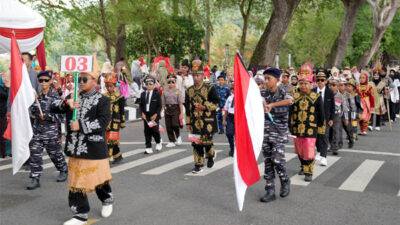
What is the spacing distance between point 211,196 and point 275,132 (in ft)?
4.41

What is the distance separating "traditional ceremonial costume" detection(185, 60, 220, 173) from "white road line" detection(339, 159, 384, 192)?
2.58 m

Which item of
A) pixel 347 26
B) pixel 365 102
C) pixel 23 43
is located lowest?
pixel 365 102

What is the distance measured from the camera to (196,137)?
8867 millimetres

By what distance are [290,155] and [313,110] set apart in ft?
9.43

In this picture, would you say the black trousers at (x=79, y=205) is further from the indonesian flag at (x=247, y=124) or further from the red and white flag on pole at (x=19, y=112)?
the indonesian flag at (x=247, y=124)

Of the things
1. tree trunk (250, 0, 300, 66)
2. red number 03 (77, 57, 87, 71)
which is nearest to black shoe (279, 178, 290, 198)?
red number 03 (77, 57, 87, 71)

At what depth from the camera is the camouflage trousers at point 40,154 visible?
773 cm

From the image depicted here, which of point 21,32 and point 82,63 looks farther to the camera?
point 21,32

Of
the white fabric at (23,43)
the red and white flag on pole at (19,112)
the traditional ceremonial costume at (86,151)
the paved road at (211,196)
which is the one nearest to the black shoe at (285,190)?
the paved road at (211,196)

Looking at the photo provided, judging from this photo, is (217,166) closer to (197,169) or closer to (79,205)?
(197,169)

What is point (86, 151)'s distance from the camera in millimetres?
5633

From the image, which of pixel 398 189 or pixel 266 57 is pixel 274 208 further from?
pixel 266 57

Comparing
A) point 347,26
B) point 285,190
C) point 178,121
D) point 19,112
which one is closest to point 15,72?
point 19,112

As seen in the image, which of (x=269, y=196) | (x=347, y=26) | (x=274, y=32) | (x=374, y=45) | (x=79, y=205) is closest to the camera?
(x=79, y=205)
